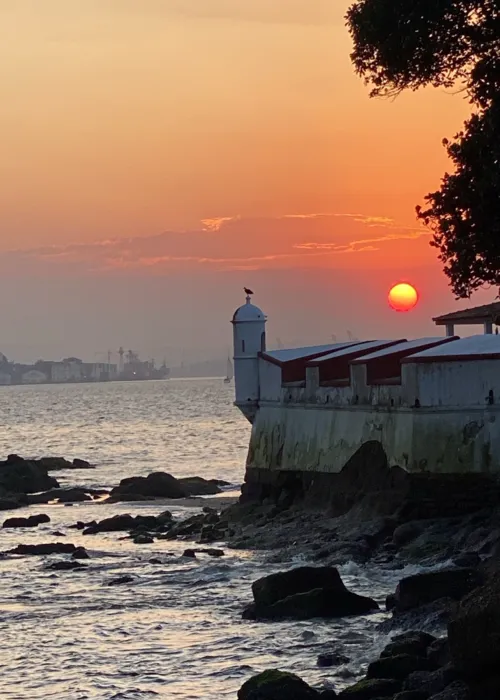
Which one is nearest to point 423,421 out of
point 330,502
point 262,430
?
point 330,502

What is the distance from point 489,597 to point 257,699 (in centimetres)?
281

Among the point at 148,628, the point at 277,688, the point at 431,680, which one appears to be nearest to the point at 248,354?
the point at 148,628

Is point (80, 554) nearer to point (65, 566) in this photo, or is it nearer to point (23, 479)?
point (65, 566)

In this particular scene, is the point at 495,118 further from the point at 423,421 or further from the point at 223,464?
the point at 223,464

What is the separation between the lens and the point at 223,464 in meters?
65.7

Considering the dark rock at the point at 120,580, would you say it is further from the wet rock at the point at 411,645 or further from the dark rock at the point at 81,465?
the dark rock at the point at 81,465

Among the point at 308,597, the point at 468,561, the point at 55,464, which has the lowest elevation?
the point at 55,464

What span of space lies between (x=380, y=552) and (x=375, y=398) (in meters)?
5.02

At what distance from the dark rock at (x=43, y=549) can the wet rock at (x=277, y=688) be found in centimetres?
1556

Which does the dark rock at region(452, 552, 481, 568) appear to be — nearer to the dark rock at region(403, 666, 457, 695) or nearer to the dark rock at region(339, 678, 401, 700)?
the dark rock at region(403, 666, 457, 695)

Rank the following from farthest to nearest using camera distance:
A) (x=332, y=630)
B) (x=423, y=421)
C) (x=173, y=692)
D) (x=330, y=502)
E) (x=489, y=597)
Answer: (x=330, y=502) < (x=423, y=421) < (x=332, y=630) < (x=173, y=692) < (x=489, y=597)

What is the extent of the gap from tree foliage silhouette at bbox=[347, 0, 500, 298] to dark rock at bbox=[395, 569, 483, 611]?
4343 millimetres

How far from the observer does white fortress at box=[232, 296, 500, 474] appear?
1053 inches

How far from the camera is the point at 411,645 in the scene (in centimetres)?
1608
